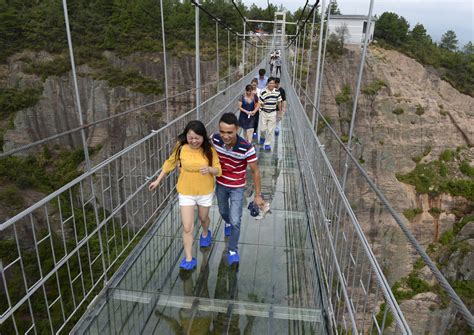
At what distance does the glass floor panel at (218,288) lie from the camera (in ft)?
7.16

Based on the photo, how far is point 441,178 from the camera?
26453mm

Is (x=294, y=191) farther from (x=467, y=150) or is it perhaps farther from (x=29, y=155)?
(x=29, y=155)

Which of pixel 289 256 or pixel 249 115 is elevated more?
pixel 249 115

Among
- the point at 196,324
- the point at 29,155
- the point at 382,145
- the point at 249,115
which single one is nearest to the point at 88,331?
the point at 196,324

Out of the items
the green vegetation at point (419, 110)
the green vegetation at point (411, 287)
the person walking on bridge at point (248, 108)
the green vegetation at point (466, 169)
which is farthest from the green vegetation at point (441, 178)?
the person walking on bridge at point (248, 108)

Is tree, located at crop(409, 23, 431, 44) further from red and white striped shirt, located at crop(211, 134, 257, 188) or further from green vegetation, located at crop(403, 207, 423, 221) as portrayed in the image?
red and white striped shirt, located at crop(211, 134, 257, 188)

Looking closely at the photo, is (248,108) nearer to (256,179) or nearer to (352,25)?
(256,179)

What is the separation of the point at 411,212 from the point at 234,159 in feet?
82.2

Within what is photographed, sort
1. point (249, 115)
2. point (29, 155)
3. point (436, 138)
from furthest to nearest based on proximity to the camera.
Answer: point (29, 155), point (436, 138), point (249, 115)

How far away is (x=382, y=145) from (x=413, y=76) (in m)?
8.70

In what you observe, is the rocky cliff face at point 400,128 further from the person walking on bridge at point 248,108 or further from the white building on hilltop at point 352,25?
the person walking on bridge at point 248,108

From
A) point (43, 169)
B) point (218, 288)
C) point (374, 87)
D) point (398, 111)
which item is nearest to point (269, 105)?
point (218, 288)

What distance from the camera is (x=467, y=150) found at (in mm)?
28625

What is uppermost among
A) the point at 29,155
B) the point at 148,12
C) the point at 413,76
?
the point at 148,12
